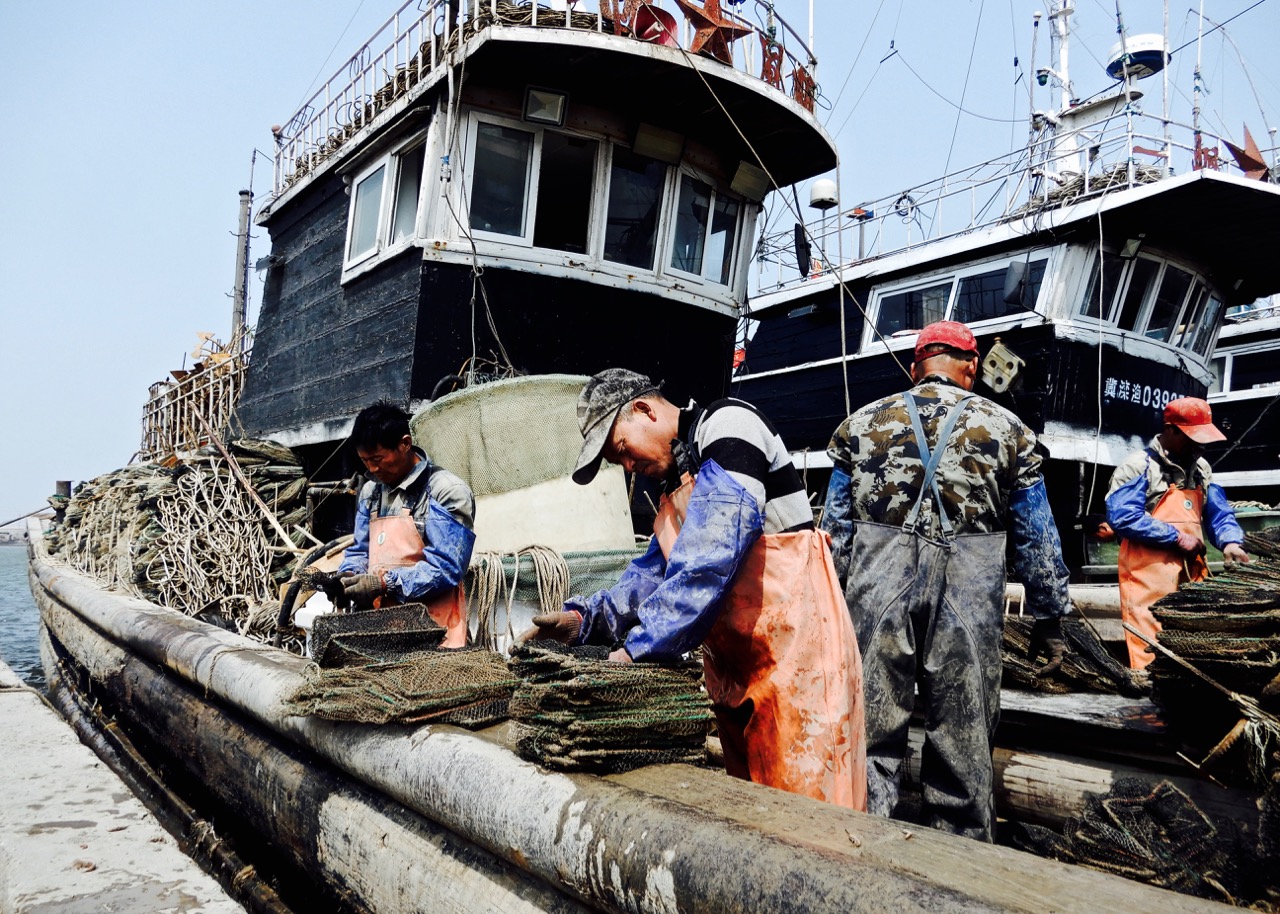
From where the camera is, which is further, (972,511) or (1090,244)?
(1090,244)

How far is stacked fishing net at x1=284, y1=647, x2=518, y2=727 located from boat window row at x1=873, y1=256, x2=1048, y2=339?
927cm

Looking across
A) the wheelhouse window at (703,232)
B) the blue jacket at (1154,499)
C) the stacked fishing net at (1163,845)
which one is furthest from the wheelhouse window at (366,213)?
the stacked fishing net at (1163,845)

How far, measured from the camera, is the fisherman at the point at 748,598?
2541 mm

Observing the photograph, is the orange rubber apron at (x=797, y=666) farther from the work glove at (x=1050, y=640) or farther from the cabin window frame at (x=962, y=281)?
the cabin window frame at (x=962, y=281)

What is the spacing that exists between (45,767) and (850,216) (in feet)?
40.9

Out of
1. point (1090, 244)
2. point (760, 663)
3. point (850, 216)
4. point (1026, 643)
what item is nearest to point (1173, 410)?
point (1026, 643)

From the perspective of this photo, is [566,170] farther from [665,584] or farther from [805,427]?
[665,584]

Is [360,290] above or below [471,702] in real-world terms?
above

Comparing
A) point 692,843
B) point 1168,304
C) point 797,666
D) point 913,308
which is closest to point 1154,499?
point 797,666

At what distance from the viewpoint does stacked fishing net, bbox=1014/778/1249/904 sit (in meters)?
2.68

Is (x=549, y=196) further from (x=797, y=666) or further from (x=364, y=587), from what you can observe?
(x=797, y=666)

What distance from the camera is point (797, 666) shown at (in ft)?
8.76

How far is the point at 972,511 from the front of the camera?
322 centimetres

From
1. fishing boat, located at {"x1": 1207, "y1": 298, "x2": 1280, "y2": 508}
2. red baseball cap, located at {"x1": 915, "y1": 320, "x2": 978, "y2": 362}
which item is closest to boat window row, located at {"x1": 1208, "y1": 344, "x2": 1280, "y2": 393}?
fishing boat, located at {"x1": 1207, "y1": 298, "x2": 1280, "y2": 508}
